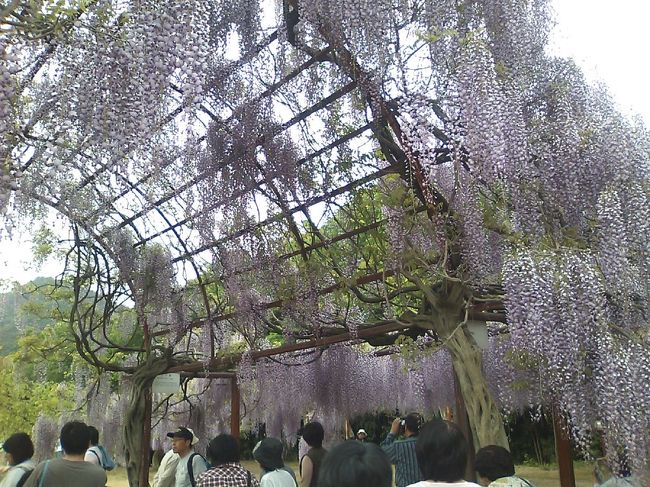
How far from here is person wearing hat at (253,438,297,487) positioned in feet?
8.97

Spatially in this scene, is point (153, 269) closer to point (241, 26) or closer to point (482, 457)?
point (241, 26)

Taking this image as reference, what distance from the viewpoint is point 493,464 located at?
2.25 metres

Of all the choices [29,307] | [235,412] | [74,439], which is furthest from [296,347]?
[29,307]

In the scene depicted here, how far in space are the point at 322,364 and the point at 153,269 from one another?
2515mm

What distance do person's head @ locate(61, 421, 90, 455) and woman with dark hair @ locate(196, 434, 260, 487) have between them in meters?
0.50

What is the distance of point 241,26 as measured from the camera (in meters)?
4.62

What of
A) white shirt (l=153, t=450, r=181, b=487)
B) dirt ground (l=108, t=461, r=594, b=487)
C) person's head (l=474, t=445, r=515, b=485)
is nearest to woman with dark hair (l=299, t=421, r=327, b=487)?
white shirt (l=153, t=450, r=181, b=487)

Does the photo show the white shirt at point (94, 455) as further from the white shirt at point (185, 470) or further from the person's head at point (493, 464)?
the person's head at point (493, 464)

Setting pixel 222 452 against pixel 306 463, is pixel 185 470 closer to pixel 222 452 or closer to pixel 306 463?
pixel 306 463

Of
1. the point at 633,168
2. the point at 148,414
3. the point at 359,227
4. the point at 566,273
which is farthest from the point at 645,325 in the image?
the point at 148,414

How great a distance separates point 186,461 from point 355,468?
234 cm

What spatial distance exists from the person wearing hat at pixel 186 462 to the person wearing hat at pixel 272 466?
2.14 ft

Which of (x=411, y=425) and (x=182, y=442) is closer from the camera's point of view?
(x=182, y=442)

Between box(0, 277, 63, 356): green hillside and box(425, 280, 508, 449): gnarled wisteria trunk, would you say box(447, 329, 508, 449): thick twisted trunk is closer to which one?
box(425, 280, 508, 449): gnarled wisteria trunk
